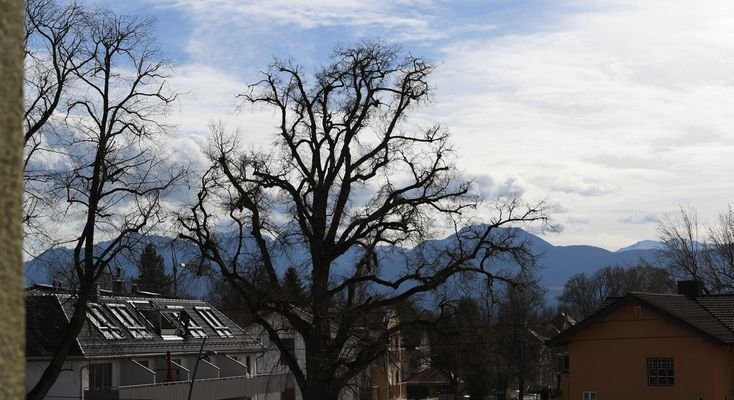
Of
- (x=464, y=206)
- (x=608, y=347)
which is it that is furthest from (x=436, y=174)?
(x=608, y=347)

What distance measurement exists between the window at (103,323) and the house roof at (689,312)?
22.7 metres

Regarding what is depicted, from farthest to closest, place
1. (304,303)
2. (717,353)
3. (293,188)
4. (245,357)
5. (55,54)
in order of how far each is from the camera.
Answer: (245,357), (717,353), (293,188), (304,303), (55,54)

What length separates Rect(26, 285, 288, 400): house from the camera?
4669 centimetres

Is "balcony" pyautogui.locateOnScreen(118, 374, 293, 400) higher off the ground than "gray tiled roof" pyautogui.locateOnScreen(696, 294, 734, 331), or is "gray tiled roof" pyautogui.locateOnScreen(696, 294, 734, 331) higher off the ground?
"gray tiled roof" pyautogui.locateOnScreen(696, 294, 734, 331)

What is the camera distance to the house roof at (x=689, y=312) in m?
47.1

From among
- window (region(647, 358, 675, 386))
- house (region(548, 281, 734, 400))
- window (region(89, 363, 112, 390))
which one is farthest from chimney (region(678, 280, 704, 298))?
window (region(89, 363, 112, 390))

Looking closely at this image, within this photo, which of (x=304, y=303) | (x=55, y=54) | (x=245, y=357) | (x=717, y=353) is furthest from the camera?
(x=245, y=357)

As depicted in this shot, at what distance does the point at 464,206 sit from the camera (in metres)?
34.9

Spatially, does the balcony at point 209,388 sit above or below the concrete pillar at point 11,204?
below

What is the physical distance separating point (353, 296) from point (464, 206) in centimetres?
509

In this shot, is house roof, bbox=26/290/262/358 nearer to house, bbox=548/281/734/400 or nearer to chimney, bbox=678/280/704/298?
house, bbox=548/281/734/400

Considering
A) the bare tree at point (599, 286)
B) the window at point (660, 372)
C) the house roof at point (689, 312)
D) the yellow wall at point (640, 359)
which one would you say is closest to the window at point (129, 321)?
the house roof at point (689, 312)

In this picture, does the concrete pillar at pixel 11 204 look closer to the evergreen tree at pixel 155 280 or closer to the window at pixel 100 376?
the window at pixel 100 376

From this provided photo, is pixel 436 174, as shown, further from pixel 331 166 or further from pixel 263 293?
pixel 263 293
